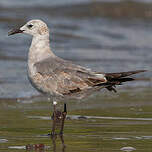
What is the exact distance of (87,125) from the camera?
692 cm

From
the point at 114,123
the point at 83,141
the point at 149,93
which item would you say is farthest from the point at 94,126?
the point at 149,93

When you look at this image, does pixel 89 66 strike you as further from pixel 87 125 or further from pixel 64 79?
pixel 64 79

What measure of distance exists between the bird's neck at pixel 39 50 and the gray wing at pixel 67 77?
248 mm

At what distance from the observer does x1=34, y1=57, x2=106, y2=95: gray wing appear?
6.49 m

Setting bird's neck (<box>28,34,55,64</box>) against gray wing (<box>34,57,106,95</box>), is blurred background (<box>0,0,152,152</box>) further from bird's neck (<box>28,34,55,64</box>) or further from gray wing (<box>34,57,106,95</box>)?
bird's neck (<box>28,34,55,64</box>)

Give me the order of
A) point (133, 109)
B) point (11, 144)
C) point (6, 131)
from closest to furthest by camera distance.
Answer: point (11, 144)
point (6, 131)
point (133, 109)

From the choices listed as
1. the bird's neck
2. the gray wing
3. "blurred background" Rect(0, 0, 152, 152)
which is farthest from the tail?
the bird's neck

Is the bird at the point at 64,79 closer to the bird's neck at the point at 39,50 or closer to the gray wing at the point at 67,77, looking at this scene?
the gray wing at the point at 67,77

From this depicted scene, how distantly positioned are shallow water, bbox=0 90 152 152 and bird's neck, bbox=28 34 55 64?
780 mm

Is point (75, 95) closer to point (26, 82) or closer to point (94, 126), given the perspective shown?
point (94, 126)

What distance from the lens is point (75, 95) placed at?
6.62 metres

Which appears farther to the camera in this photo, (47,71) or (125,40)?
(125,40)

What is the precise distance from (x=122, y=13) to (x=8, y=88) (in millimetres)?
9792

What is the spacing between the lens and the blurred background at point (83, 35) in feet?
37.9
